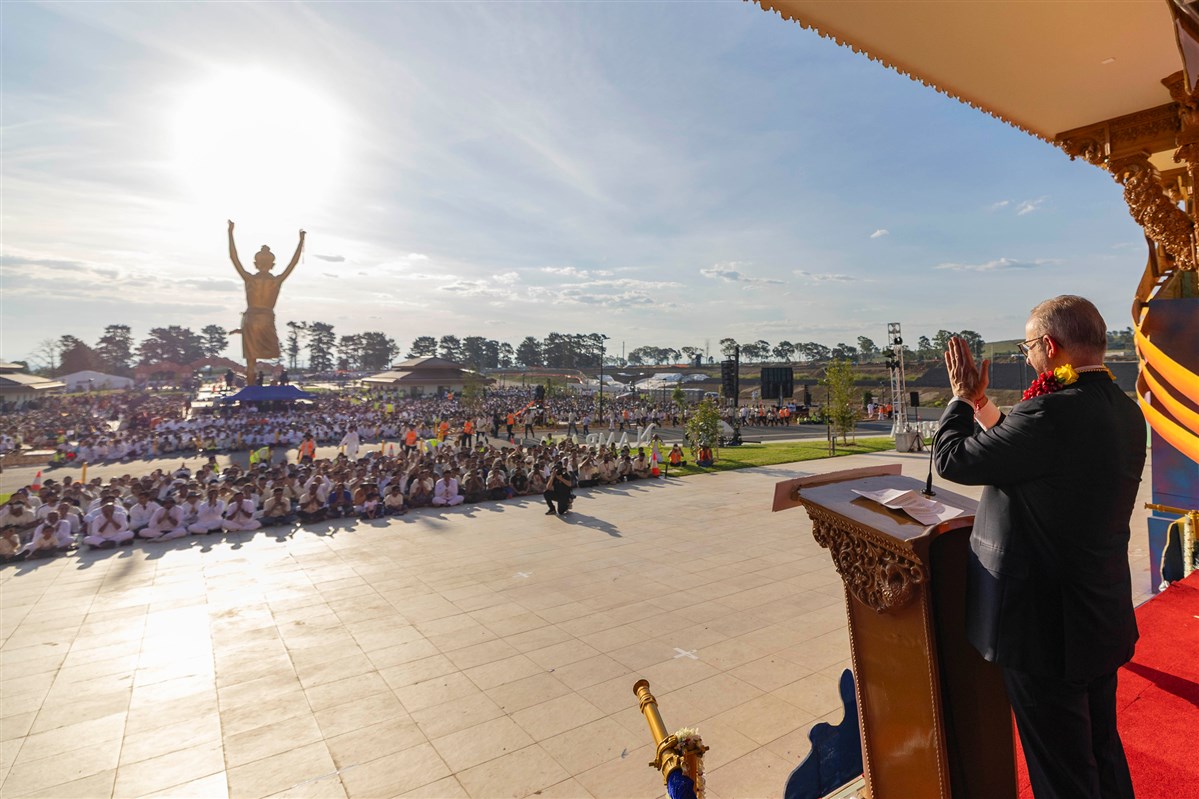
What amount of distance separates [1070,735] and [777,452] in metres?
22.4

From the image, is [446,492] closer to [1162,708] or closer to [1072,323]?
[1162,708]

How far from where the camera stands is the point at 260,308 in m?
40.6

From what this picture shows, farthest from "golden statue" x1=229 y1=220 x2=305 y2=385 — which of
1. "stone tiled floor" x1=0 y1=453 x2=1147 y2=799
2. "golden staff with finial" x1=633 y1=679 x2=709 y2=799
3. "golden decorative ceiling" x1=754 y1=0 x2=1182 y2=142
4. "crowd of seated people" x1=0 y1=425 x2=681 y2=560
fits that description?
"golden staff with finial" x1=633 y1=679 x2=709 y2=799

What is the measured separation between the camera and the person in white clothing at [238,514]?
11.1 meters

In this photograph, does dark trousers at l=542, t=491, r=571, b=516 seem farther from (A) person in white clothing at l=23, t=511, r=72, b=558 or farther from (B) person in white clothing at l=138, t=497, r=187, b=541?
(A) person in white clothing at l=23, t=511, r=72, b=558

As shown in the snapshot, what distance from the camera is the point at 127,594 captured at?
7902 millimetres

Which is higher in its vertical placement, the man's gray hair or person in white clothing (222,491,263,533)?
the man's gray hair

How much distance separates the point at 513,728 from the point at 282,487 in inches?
381

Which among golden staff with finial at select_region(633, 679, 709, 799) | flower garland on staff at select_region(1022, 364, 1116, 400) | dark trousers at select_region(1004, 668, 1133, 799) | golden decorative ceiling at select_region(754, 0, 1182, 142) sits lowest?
golden staff with finial at select_region(633, 679, 709, 799)

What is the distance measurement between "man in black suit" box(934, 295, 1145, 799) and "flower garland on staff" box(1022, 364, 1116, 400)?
0.07ft

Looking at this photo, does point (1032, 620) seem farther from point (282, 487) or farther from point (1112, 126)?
point (282, 487)

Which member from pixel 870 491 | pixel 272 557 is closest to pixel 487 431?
pixel 272 557

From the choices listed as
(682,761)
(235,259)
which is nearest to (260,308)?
(235,259)

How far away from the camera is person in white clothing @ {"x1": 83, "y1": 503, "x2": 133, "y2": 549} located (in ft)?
33.2
